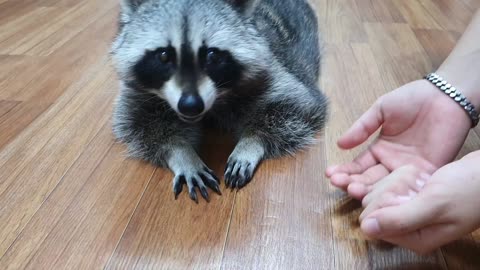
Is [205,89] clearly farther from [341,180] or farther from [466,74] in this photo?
[466,74]

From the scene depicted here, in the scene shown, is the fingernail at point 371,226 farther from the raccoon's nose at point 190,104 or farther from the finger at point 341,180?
the raccoon's nose at point 190,104

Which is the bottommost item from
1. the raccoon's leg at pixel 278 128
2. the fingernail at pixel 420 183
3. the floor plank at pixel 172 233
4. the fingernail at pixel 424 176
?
the raccoon's leg at pixel 278 128

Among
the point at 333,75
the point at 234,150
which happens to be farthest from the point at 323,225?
the point at 333,75

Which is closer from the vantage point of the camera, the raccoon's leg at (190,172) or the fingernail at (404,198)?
the fingernail at (404,198)

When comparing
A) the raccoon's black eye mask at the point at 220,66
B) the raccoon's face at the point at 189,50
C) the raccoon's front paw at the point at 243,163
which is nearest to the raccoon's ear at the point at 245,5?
the raccoon's face at the point at 189,50

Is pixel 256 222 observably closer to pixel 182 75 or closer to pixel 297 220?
pixel 297 220

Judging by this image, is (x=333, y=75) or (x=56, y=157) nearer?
(x=56, y=157)
